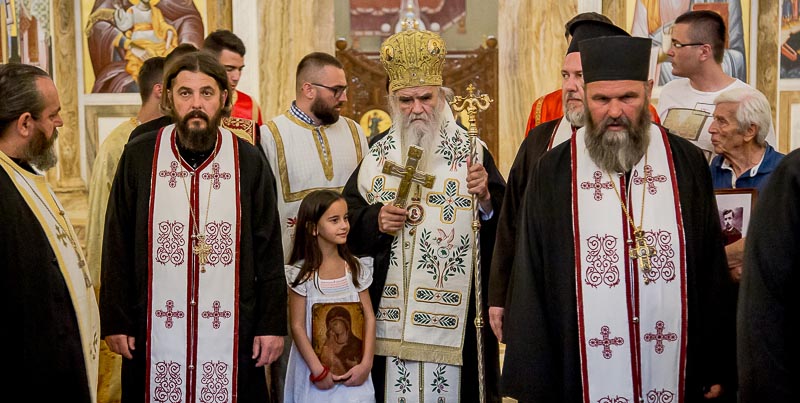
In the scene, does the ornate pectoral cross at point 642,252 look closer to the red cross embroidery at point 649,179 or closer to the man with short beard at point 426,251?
the red cross embroidery at point 649,179

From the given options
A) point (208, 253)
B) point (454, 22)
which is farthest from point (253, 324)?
point (454, 22)

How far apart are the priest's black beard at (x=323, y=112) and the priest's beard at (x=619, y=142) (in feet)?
6.80

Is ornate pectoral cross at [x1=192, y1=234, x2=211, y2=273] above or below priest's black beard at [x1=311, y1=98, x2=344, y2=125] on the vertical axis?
below

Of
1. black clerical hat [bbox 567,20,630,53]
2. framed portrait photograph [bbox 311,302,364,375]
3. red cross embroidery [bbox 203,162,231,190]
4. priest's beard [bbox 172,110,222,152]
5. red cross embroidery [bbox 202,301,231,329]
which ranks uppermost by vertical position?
black clerical hat [bbox 567,20,630,53]

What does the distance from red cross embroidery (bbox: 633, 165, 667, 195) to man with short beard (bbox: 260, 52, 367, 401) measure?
213 cm

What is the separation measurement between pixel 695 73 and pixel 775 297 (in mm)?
3122

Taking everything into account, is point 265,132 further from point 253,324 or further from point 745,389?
point 745,389

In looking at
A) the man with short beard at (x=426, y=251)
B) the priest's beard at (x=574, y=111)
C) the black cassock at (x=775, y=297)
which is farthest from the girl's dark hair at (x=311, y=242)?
the black cassock at (x=775, y=297)

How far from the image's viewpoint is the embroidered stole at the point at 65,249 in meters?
3.36

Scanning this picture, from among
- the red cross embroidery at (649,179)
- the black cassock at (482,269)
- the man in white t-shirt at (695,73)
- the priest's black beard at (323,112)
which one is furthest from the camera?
the priest's black beard at (323,112)

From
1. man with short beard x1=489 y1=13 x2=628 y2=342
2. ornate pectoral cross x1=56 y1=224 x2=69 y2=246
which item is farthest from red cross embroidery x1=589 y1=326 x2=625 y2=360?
ornate pectoral cross x1=56 y1=224 x2=69 y2=246

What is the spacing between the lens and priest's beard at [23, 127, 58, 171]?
136 inches

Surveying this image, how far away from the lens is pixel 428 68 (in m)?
4.68

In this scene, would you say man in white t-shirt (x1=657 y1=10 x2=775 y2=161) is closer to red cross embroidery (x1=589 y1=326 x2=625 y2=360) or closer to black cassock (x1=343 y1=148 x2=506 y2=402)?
black cassock (x1=343 y1=148 x2=506 y2=402)
